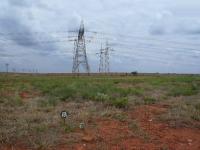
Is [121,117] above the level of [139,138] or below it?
above

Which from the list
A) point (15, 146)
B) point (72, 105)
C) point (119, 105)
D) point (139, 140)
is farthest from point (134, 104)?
point (15, 146)

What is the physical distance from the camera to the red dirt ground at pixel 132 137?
10.3 m

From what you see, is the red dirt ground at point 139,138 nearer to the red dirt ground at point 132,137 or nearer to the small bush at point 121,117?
the red dirt ground at point 132,137

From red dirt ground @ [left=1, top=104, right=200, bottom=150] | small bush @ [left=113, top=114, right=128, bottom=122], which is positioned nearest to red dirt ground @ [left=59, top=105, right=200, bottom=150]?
red dirt ground @ [left=1, top=104, right=200, bottom=150]

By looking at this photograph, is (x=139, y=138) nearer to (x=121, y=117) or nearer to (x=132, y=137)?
(x=132, y=137)

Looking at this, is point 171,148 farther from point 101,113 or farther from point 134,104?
point 134,104

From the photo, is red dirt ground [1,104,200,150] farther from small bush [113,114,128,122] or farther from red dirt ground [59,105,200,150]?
small bush [113,114,128,122]

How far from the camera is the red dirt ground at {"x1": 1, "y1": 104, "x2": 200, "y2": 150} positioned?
10305 millimetres

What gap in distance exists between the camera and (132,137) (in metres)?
11.4

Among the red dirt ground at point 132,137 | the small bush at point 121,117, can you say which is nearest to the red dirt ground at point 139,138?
the red dirt ground at point 132,137

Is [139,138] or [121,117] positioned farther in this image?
[121,117]

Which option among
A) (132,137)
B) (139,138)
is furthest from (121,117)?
(139,138)

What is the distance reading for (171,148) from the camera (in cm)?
1031

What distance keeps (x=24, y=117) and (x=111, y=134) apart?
364cm
